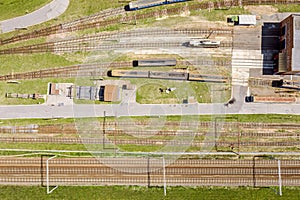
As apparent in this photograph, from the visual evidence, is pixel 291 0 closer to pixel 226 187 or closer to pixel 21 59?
pixel 226 187

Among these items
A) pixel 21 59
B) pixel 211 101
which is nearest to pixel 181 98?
pixel 211 101

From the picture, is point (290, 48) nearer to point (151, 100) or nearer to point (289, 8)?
point (289, 8)

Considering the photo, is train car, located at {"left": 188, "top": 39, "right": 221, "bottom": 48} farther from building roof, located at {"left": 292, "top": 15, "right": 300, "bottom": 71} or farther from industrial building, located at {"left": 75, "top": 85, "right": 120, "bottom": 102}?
industrial building, located at {"left": 75, "top": 85, "right": 120, "bottom": 102}

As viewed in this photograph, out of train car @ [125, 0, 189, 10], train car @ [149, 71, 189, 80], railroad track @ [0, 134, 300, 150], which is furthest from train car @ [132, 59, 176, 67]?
railroad track @ [0, 134, 300, 150]

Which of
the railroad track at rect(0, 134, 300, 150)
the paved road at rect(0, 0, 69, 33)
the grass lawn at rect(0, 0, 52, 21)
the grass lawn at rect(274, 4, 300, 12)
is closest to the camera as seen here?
the railroad track at rect(0, 134, 300, 150)

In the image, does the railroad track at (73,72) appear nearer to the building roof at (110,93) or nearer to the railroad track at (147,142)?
the building roof at (110,93)

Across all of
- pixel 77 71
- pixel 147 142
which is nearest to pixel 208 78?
pixel 147 142
